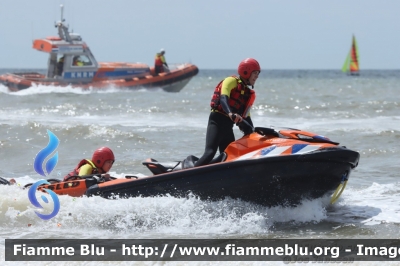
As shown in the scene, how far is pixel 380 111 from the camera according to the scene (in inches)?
719

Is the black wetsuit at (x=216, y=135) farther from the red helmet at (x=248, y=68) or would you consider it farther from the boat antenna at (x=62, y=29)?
the boat antenna at (x=62, y=29)

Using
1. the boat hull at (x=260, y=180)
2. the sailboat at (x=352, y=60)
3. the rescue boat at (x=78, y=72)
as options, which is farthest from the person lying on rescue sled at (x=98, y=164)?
the sailboat at (x=352, y=60)

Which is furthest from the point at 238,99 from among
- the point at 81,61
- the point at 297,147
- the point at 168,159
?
the point at 81,61

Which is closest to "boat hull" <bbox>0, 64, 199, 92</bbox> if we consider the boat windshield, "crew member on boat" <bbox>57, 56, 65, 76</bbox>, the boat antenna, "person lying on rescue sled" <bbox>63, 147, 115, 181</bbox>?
"crew member on boat" <bbox>57, 56, 65, 76</bbox>

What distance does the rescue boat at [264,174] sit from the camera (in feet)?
19.2

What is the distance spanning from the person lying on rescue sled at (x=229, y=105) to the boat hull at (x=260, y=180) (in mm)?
291

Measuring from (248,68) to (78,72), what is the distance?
18811mm

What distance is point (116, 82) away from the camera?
24.6 meters

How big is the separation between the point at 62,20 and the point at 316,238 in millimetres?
20454

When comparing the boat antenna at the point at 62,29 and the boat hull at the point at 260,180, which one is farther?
the boat antenna at the point at 62,29

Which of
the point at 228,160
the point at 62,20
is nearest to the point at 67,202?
the point at 228,160

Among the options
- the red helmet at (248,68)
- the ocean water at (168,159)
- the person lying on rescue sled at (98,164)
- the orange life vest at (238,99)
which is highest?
the red helmet at (248,68)

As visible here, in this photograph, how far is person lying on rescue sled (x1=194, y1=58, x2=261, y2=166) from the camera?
6.23m

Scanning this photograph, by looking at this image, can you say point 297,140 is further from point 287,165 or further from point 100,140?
point 100,140
